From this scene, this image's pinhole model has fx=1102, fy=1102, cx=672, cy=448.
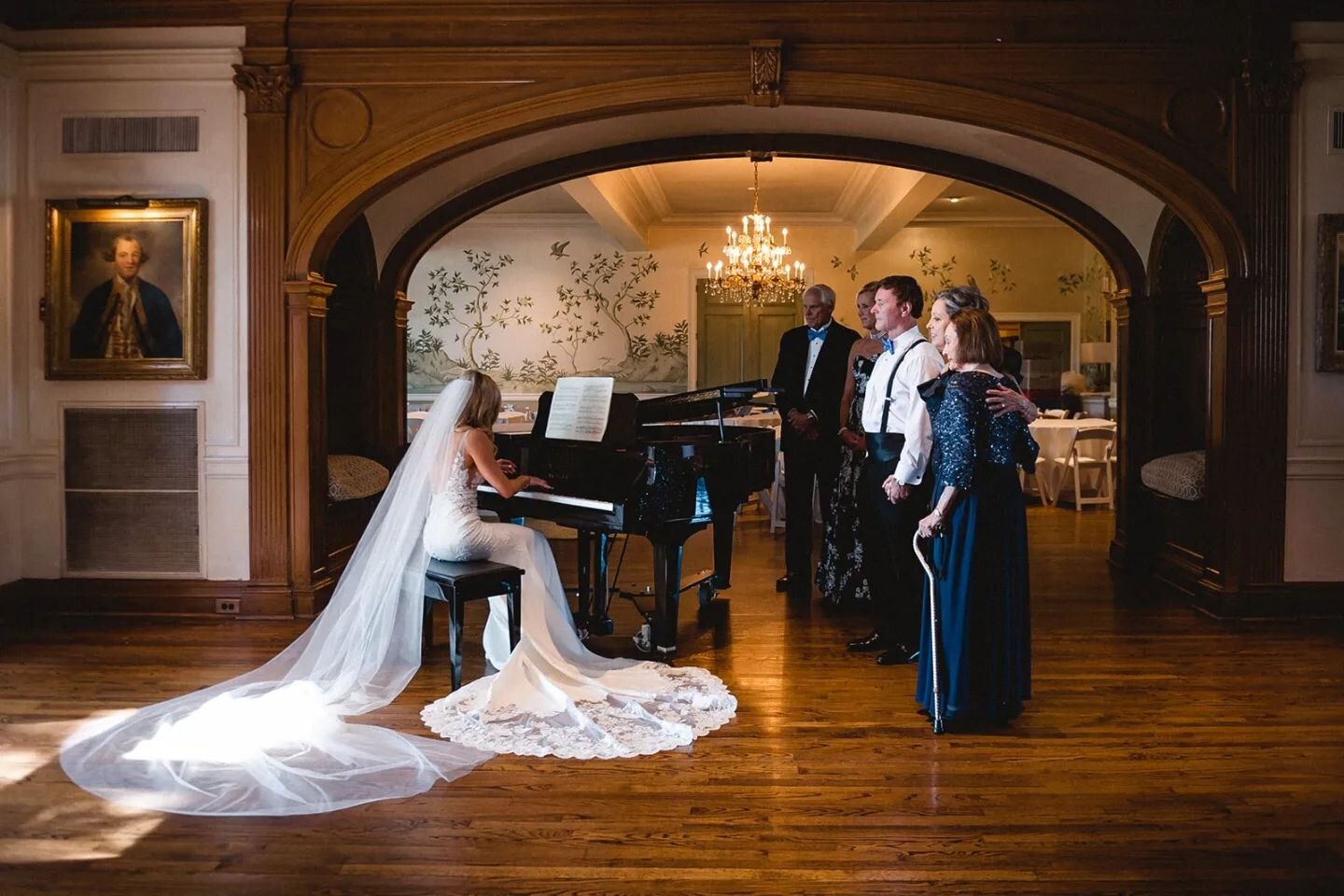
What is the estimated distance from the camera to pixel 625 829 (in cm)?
303

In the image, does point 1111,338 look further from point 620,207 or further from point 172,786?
point 172,786

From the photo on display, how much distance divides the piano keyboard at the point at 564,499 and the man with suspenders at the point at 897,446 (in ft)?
3.75

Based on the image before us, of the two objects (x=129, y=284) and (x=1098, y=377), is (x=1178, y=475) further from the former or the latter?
(x=1098, y=377)

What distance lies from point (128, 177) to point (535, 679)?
3.52 m

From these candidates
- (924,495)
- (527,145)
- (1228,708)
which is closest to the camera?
(1228,708)

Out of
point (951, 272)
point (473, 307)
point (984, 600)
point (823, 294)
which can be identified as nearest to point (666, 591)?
point (984, 600)

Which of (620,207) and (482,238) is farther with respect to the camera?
(482,238)

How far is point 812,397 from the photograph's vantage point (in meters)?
6.08

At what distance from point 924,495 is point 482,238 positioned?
9672 mm

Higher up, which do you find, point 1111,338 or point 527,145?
point 527,145

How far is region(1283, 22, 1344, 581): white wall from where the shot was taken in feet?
18.3

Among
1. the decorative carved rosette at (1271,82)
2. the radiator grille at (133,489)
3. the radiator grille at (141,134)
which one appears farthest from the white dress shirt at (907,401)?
the radiator grille at (141,134)

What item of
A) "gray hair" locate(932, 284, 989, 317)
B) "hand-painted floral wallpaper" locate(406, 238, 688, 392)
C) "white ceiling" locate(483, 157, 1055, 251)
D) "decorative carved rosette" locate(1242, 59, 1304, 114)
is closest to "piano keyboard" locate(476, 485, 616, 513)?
"gray hair" locate(932, 284, 989, 317)

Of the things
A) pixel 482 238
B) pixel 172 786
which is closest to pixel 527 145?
pixel 172 786
